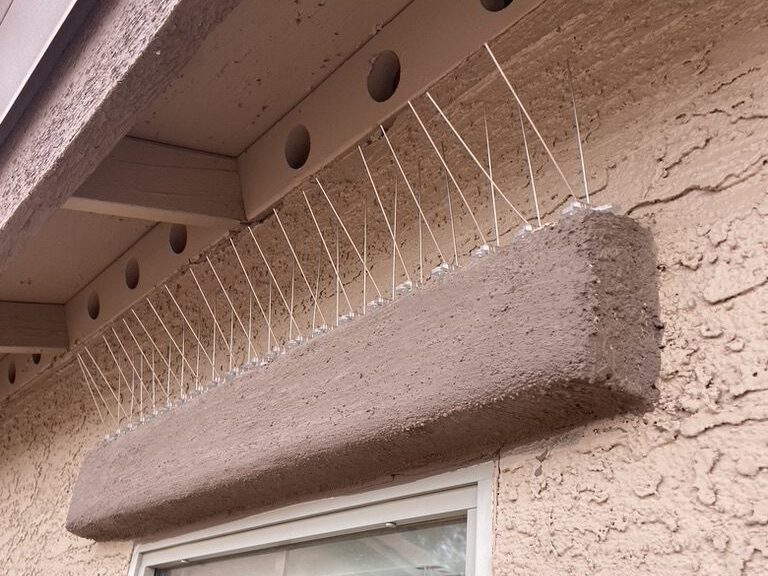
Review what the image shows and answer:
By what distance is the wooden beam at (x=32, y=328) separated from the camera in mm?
2420

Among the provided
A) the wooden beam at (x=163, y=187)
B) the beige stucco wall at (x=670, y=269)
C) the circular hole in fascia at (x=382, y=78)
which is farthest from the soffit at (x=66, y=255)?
the beige stucco wall at (x=670, y=269)

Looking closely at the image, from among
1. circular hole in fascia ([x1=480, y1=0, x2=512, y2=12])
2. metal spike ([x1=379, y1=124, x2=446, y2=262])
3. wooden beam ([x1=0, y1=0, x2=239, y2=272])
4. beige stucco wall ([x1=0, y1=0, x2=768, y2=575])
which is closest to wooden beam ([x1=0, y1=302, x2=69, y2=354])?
wooden beam ([x1=0, y1=0, x2=239, y2=272])

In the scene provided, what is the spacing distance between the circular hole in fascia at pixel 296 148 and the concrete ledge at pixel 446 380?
45cm

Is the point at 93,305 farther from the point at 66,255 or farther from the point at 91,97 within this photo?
the point at 91,97

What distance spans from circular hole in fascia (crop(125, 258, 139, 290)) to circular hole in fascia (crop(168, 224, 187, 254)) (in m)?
0.18

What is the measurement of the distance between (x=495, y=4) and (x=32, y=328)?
1.65 m

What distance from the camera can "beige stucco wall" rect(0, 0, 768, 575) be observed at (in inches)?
37.8

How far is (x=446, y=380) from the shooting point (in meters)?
1.15

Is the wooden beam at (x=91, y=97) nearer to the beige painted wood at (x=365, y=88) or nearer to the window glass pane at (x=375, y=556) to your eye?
the beige painted wood at (x=365, y=88)

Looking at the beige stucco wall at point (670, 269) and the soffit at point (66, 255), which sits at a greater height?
the soffit at point (66, 255)

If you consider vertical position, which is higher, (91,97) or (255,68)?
(255,68)

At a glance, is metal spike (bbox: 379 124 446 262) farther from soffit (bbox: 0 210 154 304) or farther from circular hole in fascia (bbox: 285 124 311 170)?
soffit (bbox: 0 210 154 304)

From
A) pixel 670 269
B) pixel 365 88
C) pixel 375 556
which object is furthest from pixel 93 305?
pixel 670 269

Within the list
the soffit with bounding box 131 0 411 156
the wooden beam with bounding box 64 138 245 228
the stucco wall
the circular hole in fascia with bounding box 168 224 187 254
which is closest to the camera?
the stucco wall
